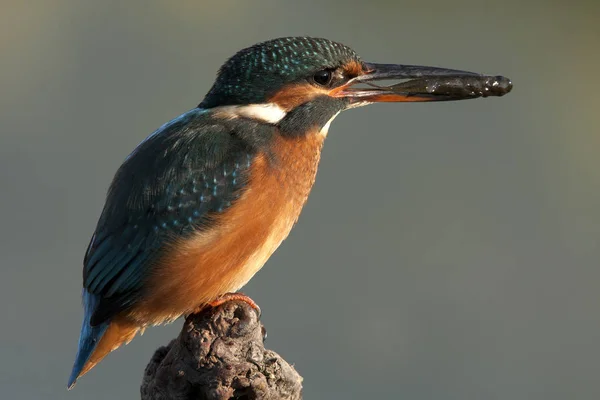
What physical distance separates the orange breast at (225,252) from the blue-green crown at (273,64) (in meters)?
0.17

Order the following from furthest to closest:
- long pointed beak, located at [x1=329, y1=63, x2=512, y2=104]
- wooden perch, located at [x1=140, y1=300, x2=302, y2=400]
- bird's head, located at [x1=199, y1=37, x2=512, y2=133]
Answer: long pointed beak, located at [x1=329, y1=63, x2=512, y2=104] → bird's head, located at [x1=199, y1=37, x2=512, y2=133] → wooden perch, located at [x1=140, y1=300, x2=302, y2=400]

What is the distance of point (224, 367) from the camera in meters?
1.91

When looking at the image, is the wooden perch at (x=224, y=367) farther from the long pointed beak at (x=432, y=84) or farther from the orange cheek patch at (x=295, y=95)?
the long pointed beak at (x=432, y=84)

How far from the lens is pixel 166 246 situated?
2.26 meters

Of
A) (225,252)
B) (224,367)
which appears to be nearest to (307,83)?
(225,252)

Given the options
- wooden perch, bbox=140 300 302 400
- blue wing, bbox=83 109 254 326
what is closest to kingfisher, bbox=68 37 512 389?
blue wing, bbox=83 109 254 326

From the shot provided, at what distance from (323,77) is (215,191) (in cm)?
42

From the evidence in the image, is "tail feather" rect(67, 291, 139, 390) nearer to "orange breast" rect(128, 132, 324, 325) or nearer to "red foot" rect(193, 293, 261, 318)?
"orange breast" rect(128, 132, 324, 325)

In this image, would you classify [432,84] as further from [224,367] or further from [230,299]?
[224,367]

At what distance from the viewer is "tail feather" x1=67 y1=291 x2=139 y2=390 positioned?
87.4 inches

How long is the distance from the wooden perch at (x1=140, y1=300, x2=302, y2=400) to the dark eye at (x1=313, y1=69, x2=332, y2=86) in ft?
2.23

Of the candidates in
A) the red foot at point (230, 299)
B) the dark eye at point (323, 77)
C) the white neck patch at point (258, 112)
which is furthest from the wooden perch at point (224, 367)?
the dark eye at point (323, 77)

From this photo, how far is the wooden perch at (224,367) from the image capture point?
1.90 metres

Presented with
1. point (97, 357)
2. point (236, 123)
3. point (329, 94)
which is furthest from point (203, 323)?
point (329, 94)
